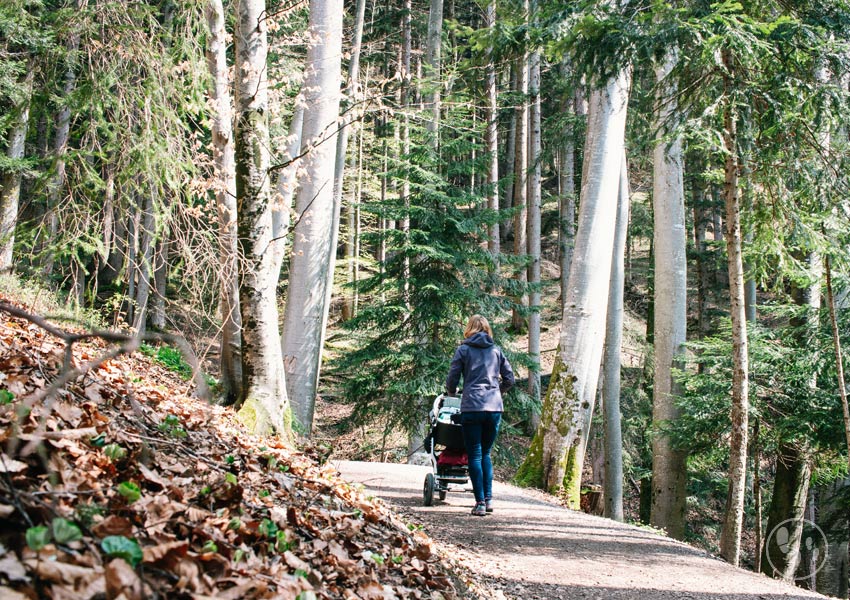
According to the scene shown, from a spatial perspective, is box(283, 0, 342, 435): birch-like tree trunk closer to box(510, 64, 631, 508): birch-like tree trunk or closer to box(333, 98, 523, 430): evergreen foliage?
box(333, 98, 523, 430): evergreen foliage

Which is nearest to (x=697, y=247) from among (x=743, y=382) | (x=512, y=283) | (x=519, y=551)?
(x=512, y=283)

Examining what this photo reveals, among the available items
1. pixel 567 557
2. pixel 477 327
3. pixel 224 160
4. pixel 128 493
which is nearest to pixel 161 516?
pixel 128 493

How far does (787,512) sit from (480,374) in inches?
309

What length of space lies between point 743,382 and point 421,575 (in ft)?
17.1

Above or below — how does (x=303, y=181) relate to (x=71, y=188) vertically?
above

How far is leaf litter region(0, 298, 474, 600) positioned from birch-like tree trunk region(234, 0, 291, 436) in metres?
1.59

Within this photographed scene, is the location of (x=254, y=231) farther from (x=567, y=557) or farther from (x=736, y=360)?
(x=736, y=360)

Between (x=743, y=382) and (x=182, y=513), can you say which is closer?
(x=182, y=513)

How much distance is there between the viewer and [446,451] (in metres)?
7.52

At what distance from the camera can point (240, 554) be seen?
260 centimetres

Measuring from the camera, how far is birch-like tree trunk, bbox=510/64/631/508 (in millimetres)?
9891

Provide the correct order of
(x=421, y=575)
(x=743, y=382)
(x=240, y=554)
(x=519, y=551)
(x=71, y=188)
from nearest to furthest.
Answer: (x=240, y=554)
(x=421, y=575)
(x=519, y=551)
(x=71, y=188)
(x=743, y=382)

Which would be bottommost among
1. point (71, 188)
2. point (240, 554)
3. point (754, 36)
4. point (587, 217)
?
point (240, 554)

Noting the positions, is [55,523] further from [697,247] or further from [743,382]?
[697,247]
